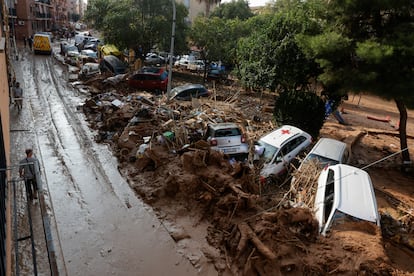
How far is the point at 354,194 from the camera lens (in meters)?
8.10

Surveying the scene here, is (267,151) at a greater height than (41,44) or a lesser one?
lesser

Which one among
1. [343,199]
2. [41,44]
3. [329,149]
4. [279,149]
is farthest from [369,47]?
[41,44]

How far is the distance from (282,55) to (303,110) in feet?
9.99

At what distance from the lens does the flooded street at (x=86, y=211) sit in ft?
23.8

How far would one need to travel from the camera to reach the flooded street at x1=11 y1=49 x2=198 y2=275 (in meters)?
7.25

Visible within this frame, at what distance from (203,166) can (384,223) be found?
17.8ft

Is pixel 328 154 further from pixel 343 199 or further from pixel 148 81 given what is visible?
pixel 148 81

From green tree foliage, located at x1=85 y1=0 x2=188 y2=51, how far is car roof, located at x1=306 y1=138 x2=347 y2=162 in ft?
63.7

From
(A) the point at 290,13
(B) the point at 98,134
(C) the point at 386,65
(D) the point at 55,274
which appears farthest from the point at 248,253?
(A) the point at 290,13

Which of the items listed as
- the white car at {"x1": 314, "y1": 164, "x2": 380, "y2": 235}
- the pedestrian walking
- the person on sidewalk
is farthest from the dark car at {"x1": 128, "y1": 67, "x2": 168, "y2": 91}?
the white car at {"x1": 314, "y1": 164, "x2": 380, "y2": 235}

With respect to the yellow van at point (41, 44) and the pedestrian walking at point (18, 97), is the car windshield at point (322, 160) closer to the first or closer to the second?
the pedestrian walking at point (18, 97)

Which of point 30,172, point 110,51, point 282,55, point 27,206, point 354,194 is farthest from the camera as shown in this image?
point 110,51

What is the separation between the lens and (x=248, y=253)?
7.27 m

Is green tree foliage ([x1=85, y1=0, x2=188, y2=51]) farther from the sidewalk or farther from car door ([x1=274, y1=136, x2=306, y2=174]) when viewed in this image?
car door ([x1=274, y1=136, x2=306, y2=174])
